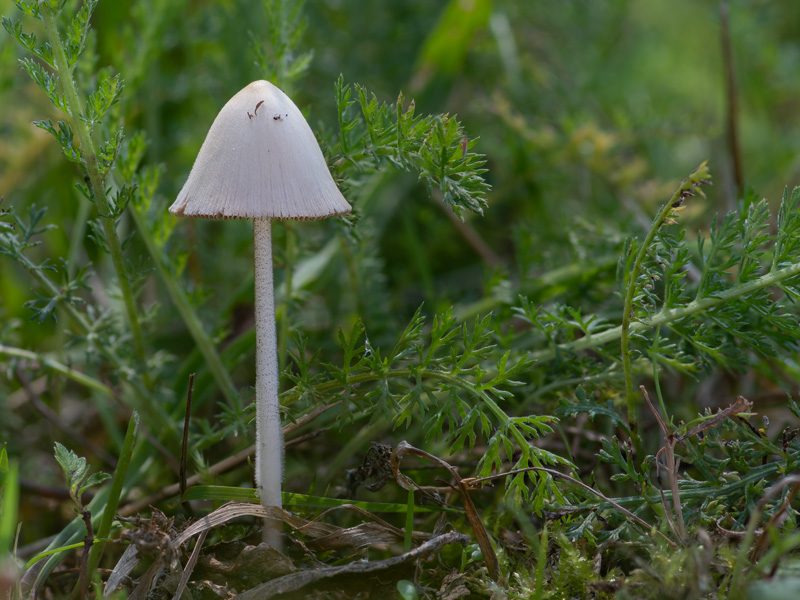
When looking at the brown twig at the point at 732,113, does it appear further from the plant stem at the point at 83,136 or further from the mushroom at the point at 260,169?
the plant stem at the point at 83,136

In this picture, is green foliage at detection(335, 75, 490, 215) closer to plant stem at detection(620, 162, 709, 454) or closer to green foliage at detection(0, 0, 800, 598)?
green foliage at detection(0, 0, 800, 598)

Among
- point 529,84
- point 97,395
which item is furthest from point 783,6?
point 97,395

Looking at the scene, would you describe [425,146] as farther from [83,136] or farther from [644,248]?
[83,136]

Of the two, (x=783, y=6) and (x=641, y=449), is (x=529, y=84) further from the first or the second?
(x=783, y=6)

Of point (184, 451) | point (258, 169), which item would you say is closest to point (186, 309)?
point (184, 451)

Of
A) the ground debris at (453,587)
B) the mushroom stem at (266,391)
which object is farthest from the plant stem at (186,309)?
the ground debris at (453,587)

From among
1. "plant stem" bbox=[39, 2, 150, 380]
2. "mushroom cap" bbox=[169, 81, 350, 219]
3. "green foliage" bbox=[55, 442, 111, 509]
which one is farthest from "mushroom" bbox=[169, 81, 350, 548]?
"green foliage" bbox=[55, 442, 111, 509]
